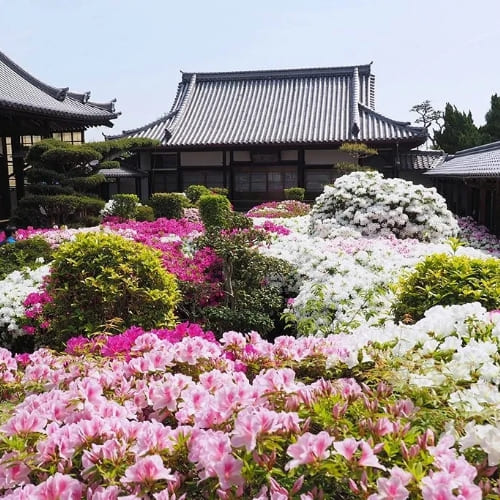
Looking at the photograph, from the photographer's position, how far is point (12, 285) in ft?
25.5

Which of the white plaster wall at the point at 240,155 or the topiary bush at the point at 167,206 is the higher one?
the white plaster wall at the point at 240,155

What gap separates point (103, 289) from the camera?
17.9 feet

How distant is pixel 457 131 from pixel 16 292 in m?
38.2

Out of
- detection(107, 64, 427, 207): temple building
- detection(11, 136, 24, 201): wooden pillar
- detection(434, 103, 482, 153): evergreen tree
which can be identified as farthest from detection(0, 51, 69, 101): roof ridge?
detection(434, 103, 482, 153): evergreen tree

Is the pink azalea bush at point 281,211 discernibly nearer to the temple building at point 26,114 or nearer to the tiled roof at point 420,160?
the temple building at point 26,114

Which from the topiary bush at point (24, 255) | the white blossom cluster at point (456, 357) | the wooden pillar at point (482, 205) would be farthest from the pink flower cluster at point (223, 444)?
the wooden pillar at point (482, 205)

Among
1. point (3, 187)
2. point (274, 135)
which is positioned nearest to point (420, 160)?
point (274, 135)

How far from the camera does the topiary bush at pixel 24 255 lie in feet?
29.2

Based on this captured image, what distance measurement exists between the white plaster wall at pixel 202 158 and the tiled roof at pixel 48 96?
9.87 metres

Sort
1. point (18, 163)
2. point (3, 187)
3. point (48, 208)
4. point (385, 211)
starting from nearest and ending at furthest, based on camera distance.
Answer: point (385, 211), point (48, 208), point (3, 187), point (18, 163)

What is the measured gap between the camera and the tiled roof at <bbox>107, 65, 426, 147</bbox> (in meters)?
28.7

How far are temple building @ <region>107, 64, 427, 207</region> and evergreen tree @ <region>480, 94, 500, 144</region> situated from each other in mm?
10330

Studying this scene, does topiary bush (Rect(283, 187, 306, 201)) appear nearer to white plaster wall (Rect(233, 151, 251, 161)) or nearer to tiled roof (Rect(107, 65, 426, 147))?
tiled roof (Rect(107, 65, 426, 147))

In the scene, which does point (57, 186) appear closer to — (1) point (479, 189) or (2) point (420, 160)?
(1) point (479, 189)
